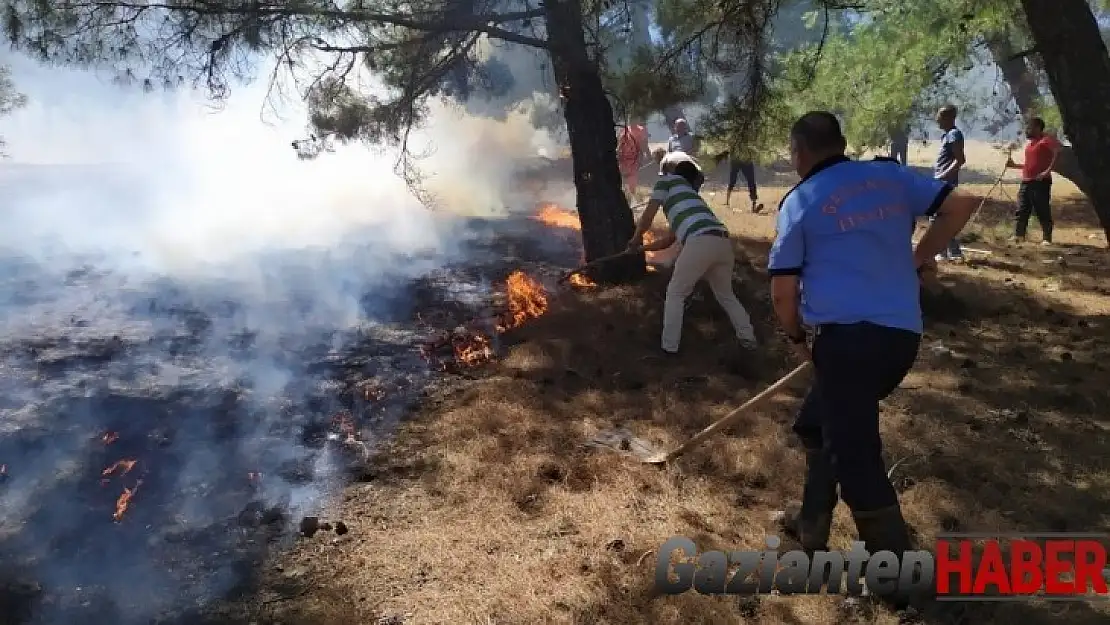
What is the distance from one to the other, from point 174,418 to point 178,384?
765mm

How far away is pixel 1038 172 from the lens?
9.58 metres

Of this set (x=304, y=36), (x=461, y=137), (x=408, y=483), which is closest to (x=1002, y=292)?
(x=408, y=483)

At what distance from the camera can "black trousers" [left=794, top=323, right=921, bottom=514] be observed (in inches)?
99.7

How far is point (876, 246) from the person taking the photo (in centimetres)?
252

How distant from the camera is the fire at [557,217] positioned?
553 inches


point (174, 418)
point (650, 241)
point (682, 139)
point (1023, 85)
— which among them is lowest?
point (174, 418)

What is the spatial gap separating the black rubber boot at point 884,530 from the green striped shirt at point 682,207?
3366 millimetres

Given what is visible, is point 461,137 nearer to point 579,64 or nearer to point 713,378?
point 579,64

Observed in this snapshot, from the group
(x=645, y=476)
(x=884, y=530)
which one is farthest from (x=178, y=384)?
(x=884, y=530)

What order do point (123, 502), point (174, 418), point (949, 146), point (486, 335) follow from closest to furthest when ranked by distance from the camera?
point (123, 502)
point (174, 418)
point (486, 335)
point (949, 146)

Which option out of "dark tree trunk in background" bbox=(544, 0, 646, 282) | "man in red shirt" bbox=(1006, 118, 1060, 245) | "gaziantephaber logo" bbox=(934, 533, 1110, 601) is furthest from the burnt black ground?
"man in red shirt" bbox=(1006, 118, 1060, 245)

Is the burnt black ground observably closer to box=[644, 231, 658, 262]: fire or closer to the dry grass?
the dry grass

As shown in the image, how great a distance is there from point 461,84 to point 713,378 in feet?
17.8

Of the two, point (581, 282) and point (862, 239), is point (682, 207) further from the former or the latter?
point (862, 239)
